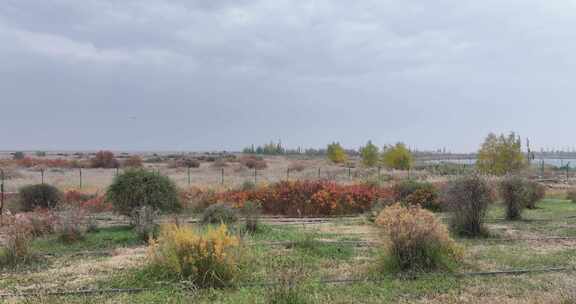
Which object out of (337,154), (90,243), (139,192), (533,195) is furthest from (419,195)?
(337,154)

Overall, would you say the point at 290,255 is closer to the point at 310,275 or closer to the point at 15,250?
the point at 310,275

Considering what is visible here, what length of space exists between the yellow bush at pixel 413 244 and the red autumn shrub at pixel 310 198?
1156 cm

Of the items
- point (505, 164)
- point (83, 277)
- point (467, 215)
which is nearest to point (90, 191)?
point (83, 277)

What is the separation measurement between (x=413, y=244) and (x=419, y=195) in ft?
40.3

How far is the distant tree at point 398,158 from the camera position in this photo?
56625mm

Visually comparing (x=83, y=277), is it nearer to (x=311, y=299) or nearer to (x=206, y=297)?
(x=206, y=297)

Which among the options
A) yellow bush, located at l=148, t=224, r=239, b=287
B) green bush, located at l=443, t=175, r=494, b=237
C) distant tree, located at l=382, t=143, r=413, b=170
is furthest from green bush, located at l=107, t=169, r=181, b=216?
distant tree, located at l=382, t=143, r=413, b=170

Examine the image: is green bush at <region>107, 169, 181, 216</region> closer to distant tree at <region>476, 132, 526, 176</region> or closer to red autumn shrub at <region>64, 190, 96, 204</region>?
red autumn shrub at <region>64, 190, 96, 204</region>

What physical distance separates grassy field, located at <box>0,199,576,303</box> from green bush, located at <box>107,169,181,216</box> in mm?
2308

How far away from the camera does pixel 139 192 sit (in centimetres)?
1559

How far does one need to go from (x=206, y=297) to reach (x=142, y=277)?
1613 mm

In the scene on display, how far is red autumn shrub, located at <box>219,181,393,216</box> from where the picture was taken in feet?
68.2

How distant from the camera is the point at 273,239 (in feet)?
40.5

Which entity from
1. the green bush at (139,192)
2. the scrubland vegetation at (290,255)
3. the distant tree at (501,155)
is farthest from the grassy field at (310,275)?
the distant tree at (501,155)
